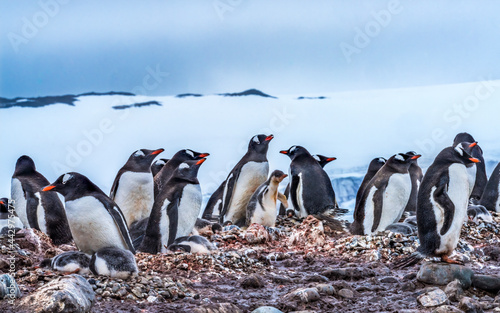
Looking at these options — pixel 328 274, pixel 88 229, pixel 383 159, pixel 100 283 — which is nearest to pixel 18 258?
pixel 88 229

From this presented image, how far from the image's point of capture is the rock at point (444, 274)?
3.57 meters

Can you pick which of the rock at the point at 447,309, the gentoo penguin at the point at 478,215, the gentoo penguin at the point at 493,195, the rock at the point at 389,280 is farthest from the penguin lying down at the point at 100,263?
the gentoo penguin at the point at 493,195

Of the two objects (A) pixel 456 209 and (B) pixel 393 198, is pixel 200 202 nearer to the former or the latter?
(B) pixel 393 198

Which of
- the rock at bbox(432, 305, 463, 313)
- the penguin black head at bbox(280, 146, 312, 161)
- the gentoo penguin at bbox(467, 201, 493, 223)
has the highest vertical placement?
the penguin black head at bbox(280, 146, 312, 161)

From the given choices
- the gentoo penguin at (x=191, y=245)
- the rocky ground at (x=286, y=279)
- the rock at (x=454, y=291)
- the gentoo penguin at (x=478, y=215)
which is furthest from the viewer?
the gentoo penguin at (x=478, y=215)

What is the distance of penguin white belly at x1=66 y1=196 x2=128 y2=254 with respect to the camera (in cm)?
387

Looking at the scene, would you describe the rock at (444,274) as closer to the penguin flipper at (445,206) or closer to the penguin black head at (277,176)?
the penguin flipper at (445,206)

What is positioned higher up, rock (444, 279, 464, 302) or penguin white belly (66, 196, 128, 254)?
penguin white belly (66, 196, 128, 254)

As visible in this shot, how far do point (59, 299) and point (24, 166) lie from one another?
290 cm

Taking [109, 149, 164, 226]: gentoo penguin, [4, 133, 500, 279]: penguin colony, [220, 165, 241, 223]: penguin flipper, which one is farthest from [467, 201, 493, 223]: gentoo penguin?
[109, 149, 164, 226]: gentoo penguin

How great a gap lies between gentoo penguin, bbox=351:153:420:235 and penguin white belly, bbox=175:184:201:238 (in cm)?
141

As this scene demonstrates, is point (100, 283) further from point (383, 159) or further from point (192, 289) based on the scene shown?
point (383, 159)

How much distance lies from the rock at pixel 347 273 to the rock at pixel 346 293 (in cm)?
43

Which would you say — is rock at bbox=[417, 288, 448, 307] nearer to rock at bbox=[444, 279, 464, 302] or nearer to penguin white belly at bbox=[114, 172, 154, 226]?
rock at bbox=[444, 279, 464, 302]
